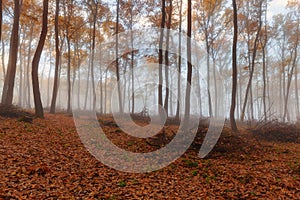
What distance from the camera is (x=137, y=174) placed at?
5.22 meters

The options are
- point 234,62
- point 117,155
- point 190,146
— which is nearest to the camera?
point 117,155

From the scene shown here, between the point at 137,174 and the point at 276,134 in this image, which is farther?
the point at 276,134

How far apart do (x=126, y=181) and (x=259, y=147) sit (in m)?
6.04

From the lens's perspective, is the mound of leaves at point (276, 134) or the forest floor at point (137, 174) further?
the mound of leaves at point (276, 134)

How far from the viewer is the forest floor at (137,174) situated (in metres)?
4.05

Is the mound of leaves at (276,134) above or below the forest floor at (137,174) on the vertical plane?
above

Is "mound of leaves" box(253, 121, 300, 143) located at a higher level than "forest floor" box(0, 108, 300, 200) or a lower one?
higher

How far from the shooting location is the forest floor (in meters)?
4.05

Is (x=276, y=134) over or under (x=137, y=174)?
over

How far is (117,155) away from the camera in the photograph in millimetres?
6621

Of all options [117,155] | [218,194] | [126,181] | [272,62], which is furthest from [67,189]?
[272,62]

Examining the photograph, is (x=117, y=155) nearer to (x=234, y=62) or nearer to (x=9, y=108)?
(x=9, y=108)

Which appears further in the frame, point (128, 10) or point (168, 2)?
point (128, 10)

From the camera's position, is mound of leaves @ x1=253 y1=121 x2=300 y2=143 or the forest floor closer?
the forest floor
